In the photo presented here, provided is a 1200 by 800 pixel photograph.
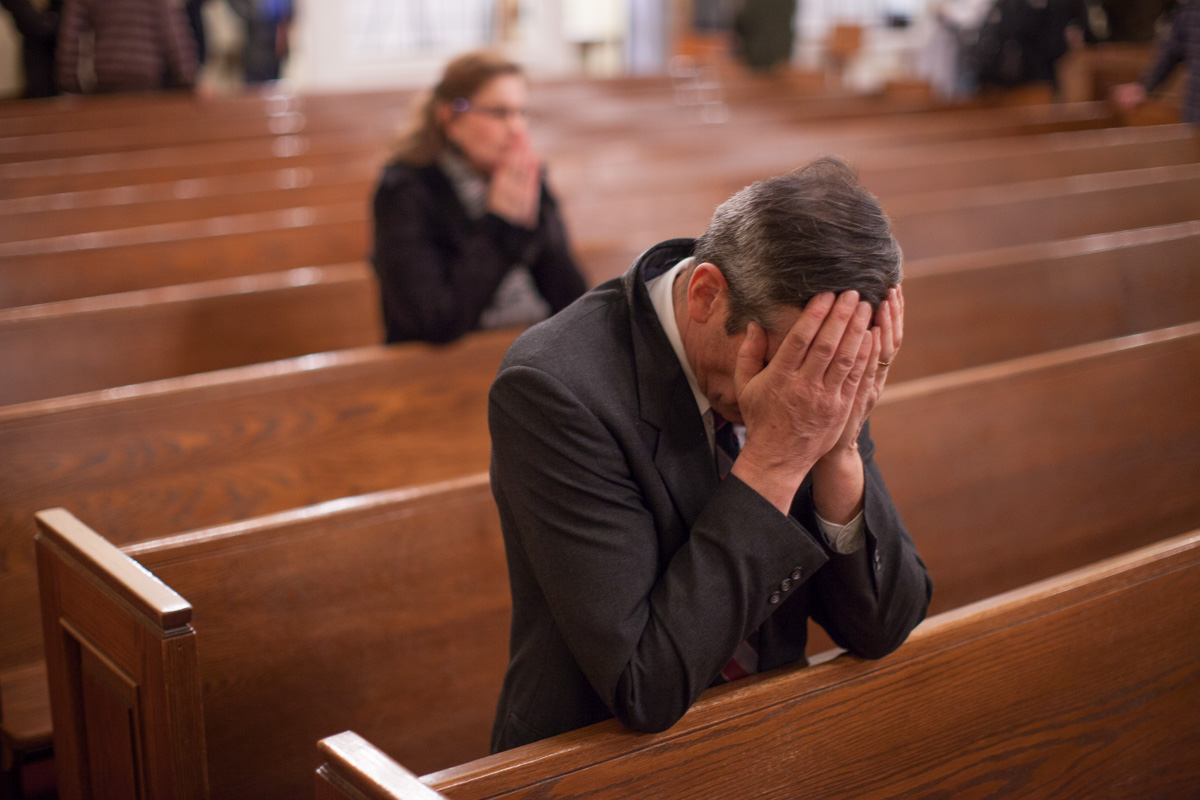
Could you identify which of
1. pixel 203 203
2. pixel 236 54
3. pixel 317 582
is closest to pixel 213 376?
pixel 317 582

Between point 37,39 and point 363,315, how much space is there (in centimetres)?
479

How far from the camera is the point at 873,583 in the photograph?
120cm

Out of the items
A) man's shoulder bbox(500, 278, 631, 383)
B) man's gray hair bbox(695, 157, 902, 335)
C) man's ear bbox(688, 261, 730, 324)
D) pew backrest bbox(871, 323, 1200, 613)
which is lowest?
pew backrest bbox(871, 323, 1200, 613)

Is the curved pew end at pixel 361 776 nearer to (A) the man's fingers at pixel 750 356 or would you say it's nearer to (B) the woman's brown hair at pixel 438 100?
(A) the man's fingers at pixel 750 356

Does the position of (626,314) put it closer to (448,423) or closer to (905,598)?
(905,598)

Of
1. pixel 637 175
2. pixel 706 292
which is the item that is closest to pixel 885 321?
pixel 706 292

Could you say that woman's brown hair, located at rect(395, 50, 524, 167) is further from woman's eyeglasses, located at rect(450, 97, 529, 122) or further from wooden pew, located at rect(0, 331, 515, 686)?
wooden pew, located at rect(0, 331, 515, 686)

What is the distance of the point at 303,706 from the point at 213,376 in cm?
83

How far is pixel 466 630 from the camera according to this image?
72.8 inches

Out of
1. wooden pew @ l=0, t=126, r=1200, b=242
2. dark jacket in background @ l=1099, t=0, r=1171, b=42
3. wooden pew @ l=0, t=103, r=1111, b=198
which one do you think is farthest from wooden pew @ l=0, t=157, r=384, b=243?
dark jacket in background @ l=1099, t=0, r=1171, b=42

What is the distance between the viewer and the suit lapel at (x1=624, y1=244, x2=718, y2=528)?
1.15 metres

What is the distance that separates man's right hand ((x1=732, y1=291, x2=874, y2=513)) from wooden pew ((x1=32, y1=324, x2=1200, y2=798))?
785 millimetres

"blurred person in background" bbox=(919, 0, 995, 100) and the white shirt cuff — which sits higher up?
"blurred person in background" bbox=(919, 0, 995, 100)

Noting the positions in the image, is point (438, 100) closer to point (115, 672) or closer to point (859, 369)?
point (115, 672)
